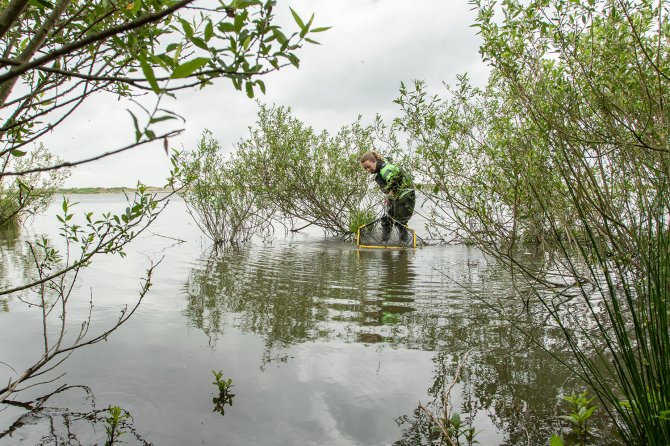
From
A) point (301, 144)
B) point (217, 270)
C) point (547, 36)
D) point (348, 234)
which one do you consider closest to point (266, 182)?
point (301, 144)

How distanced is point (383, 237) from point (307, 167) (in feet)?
11.3

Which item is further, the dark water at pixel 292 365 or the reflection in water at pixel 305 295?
the reflection in water at pixel 305 295

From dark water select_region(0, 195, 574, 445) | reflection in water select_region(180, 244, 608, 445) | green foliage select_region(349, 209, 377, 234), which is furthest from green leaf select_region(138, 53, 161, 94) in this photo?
green foliage select_region(349, 209, 377, 234)

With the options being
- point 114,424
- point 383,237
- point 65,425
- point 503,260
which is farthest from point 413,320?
point 383,237

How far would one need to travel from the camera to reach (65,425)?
11.8 ft

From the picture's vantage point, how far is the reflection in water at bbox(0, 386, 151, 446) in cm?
340

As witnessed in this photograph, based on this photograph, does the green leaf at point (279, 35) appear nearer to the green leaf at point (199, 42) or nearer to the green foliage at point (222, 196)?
the green leaf at point (199, 42)

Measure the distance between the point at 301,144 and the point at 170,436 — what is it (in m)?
11.4

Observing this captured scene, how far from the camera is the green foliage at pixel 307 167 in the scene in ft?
46.7

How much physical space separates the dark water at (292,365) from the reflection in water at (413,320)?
20 mm

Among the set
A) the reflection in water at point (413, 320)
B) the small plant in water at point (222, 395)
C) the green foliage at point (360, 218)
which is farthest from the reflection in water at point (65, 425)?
the green foliage at point (360, 218)

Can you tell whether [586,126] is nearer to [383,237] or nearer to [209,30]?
[209,30]

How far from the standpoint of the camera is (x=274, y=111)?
1420cm

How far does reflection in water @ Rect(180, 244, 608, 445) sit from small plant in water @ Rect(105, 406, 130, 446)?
137 centimetres
